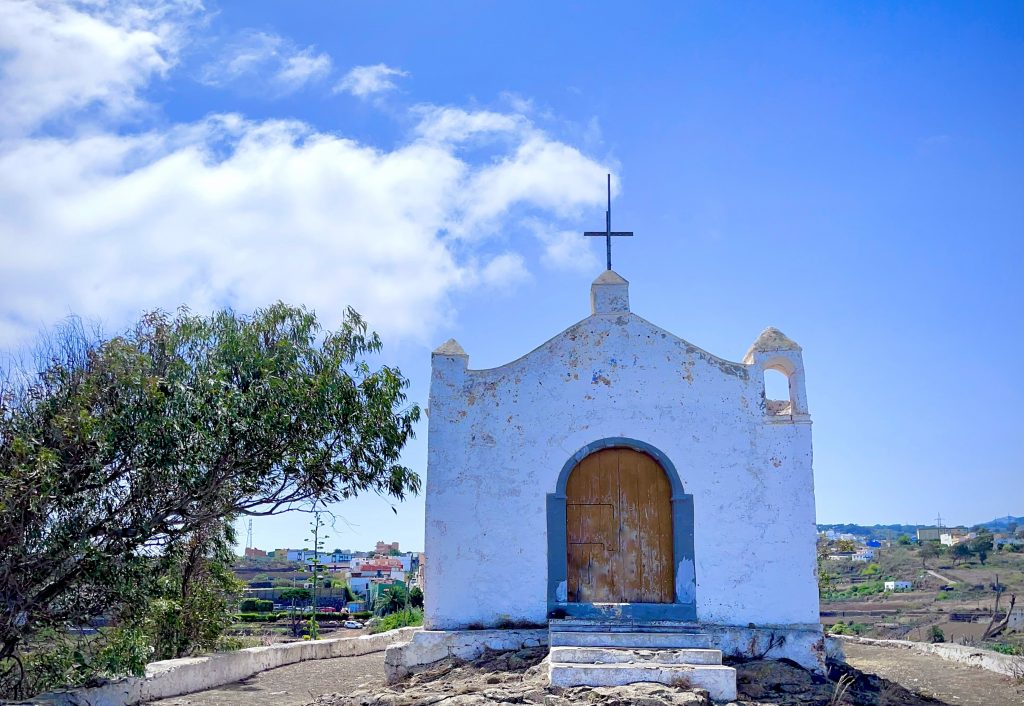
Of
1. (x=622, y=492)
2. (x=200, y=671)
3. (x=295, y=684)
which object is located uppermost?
(x=622, y=492)

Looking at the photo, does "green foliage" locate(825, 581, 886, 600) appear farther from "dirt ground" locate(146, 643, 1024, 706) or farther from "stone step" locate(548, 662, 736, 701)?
"stone step" locate(548, 662, 736, 701)

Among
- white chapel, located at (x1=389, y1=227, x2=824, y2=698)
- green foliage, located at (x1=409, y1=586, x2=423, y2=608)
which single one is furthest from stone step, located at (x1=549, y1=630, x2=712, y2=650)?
green foliage, located at (x1=409, y1=586, x2=423, y2=608)

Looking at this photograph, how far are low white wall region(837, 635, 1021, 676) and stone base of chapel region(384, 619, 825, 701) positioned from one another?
2.53 metres

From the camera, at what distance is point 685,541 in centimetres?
1187

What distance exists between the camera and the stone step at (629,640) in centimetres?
1023

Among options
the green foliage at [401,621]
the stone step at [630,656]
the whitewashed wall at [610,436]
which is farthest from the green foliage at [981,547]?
the stone step at [630,656]

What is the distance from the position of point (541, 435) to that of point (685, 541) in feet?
7.82

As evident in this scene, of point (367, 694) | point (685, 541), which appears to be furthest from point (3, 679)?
point (685, 541)

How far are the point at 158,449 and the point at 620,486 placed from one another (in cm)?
594

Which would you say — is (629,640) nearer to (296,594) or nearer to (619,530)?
(619,530)

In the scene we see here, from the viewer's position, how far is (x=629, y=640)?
404 inches

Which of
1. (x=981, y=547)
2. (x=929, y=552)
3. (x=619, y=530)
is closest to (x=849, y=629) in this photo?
(x=619, y=530)

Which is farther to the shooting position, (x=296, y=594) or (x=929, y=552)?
(x=929, y=552)

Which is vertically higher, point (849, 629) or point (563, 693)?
point (563, 693)
